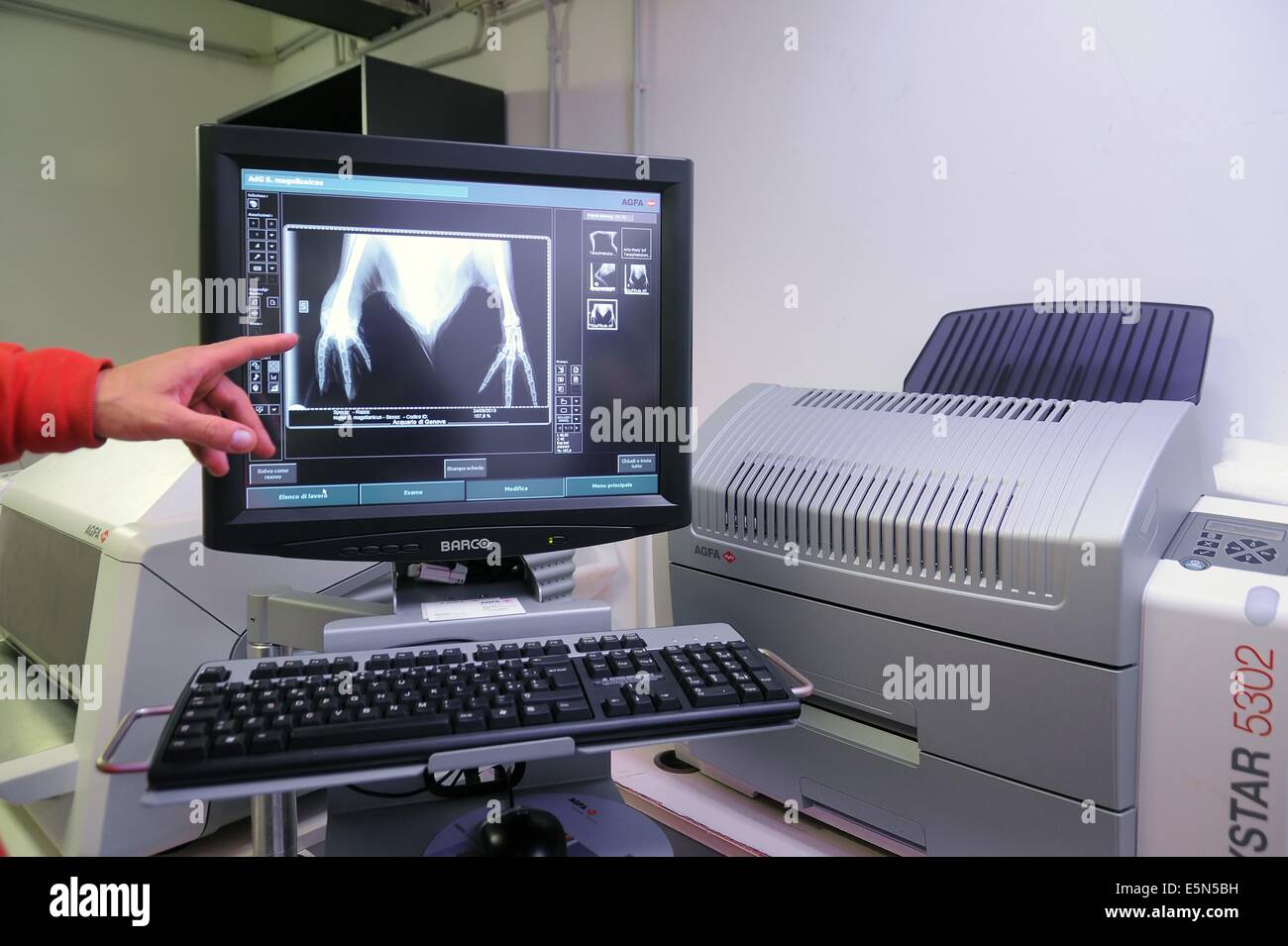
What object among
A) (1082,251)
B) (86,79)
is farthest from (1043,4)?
(86,79)

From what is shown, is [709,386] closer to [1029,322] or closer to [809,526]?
[1029,322]

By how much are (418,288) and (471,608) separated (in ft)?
0.88

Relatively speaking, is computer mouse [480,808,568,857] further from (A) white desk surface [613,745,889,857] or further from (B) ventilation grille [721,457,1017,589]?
(B) ventilation grille [721,457,1017,589]

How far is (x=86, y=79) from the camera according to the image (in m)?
2.58

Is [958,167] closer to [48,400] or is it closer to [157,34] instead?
[48,400]

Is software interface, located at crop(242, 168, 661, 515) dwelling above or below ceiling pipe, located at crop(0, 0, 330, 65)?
below

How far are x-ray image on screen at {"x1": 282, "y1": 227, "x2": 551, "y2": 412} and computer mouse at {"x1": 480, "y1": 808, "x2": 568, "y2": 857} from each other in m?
0.33

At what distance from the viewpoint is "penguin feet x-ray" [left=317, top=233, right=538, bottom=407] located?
0.68m

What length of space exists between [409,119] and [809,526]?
152cm

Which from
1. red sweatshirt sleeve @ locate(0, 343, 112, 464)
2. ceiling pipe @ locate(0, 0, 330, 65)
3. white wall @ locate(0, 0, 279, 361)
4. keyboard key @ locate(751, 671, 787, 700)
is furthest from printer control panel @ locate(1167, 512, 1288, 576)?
ceiling pipe @ locate(0, 0, 330, 65)

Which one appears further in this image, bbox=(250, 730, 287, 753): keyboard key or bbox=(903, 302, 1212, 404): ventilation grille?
bbox=(903, 302, 1212, 404): ventilation grille

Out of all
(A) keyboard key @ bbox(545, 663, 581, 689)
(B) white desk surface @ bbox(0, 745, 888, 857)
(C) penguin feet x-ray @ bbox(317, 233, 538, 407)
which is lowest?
(B) white desk surface @ bbox(0, 745, 888, 857)

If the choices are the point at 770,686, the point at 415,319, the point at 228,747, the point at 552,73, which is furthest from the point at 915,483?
the point at 552,73

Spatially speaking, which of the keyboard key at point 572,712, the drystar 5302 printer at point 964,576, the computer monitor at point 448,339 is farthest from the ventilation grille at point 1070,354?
the keyboard key at point 572,712
